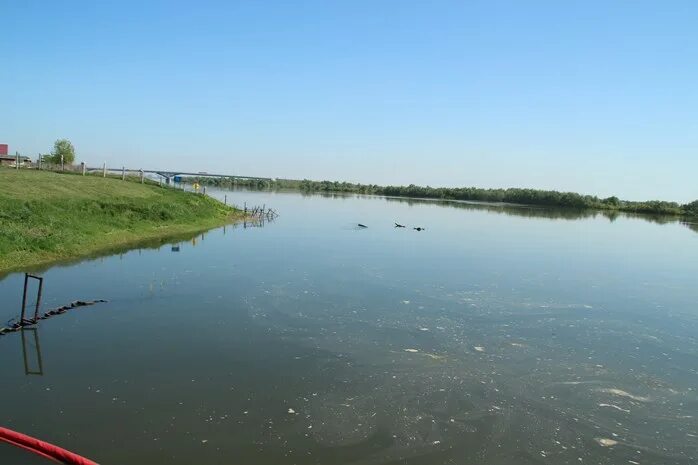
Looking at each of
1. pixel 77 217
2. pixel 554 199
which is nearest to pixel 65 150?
pixel 77 217

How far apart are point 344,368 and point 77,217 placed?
21.7 metres

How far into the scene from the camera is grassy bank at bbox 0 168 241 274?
2220 cm

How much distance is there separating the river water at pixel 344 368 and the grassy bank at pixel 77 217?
2.00 m

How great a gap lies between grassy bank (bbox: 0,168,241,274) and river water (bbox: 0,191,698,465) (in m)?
2.00

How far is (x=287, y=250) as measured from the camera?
1298 inches

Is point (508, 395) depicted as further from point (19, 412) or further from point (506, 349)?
point (19, 412)

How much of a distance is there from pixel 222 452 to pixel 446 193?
18144 centimetres

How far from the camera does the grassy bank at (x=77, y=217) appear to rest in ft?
72.8

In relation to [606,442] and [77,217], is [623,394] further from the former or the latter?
[77,217]

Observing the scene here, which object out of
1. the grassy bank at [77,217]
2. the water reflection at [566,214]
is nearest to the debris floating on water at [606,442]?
the grassy bank at [77,217]

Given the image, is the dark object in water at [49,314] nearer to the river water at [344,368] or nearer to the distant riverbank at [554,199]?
the river water at [344,368]

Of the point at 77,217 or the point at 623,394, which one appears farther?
the point at 77,217

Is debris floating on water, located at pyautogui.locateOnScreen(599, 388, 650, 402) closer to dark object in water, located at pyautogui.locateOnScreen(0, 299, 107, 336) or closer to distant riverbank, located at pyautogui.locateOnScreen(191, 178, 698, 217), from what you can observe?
dark object in water, located at pyautogui.locateOnScreen(0, 299, 107, 336)

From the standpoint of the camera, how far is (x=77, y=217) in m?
28.2
